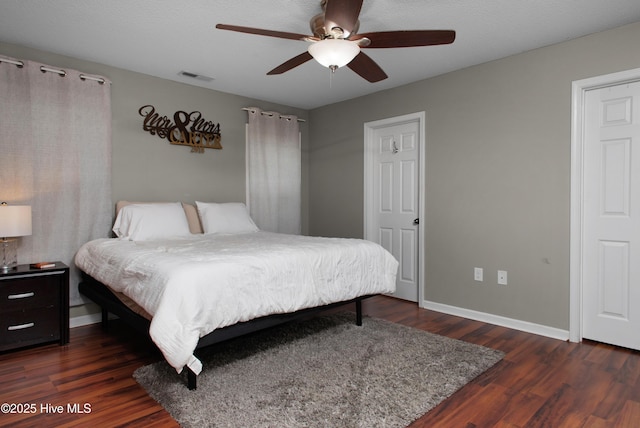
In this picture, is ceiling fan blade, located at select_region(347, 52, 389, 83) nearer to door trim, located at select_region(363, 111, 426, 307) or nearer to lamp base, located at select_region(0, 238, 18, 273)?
door trim, located at select_region(363, 111, 426, 307)

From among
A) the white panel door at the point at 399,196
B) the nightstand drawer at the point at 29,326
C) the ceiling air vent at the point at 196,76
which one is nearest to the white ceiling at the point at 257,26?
the ceiling air vent at the point at 196,76

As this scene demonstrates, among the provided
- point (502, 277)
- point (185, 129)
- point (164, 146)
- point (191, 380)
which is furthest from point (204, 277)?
point (502, 277)

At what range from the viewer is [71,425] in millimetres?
1854

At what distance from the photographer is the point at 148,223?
3.40 meters

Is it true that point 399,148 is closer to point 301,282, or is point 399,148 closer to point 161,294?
point 301,282

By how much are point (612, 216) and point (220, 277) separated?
286 cm

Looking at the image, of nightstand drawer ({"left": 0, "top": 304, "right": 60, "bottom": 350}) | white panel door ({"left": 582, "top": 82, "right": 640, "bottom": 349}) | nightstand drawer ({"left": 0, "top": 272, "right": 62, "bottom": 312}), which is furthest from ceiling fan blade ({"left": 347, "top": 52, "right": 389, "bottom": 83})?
nightstand drawer ({"left": 0, "top": 304, "right": 60, "bottom": 350})

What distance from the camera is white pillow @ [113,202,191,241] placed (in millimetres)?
3354

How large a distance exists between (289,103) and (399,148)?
163cm

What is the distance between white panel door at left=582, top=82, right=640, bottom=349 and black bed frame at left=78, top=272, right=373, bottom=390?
6.01 ft

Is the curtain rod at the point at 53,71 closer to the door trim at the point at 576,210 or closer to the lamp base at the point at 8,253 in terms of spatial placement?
the lamp base at the point at 8,253

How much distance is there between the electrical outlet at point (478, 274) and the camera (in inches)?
141

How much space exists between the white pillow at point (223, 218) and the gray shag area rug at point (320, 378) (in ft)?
4.12

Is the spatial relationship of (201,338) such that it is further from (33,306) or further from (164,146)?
(164,146)
